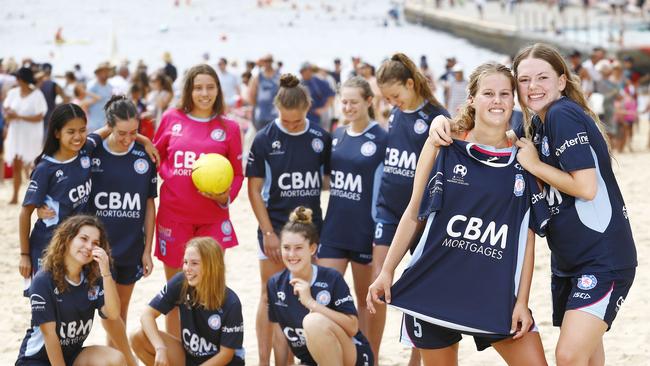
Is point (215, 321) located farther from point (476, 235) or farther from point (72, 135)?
point (476, 235)

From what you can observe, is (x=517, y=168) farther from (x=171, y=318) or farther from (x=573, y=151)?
(x=171, y=318)

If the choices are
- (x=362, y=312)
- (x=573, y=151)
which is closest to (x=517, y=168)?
(x=573, y=151)

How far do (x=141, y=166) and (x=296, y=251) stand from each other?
4.12ft

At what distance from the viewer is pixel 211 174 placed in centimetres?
634

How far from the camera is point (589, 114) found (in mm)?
4621

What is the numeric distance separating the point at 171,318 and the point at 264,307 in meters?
0.61

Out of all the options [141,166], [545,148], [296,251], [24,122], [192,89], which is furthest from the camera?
[24,122]

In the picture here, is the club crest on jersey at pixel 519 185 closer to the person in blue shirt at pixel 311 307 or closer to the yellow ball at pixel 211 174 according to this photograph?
the person in blue shirt at pixel 311 307

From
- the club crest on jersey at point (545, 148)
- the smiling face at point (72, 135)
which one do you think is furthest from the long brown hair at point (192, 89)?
the club crest on jersey at point (545, 148)

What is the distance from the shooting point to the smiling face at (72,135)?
606cm

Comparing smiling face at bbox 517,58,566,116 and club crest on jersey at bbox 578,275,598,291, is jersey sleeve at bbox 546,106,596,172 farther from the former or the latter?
club crest on jersey at bbox 578,275,598,291

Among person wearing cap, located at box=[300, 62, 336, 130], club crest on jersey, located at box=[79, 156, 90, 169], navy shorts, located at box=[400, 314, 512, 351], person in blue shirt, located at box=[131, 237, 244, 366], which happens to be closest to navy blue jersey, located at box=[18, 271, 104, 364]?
person in blue shirt, located at box=[131, 237, 244, 366]

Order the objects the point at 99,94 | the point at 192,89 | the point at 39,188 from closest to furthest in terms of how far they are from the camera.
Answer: the point at 39,188 < the point at 192,89 < the point at 99,94

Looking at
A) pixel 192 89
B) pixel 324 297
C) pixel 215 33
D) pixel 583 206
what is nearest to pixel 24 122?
pixel 192 89
